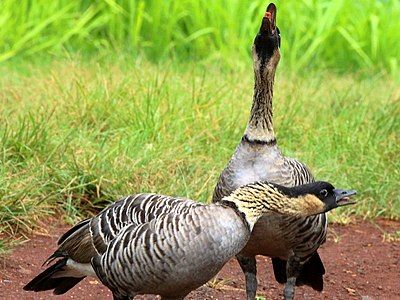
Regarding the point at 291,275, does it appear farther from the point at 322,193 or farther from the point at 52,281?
the point at 52,281

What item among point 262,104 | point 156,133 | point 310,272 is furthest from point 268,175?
point 156,133

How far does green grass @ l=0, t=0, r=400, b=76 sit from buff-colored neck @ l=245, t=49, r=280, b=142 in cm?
415

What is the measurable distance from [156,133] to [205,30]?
275 centimetres

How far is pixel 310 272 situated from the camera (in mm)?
6105

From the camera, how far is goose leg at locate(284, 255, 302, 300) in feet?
18.7

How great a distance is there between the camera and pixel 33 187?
21.7 ft

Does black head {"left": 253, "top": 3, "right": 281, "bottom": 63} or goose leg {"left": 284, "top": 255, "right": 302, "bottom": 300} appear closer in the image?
black head {"left": 253, "top": 3, "right": 281, "bottom": 63}

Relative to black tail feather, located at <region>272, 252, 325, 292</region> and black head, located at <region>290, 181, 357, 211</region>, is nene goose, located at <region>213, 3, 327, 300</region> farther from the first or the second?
black head, located at <region>290, 181, 357, 211</region>

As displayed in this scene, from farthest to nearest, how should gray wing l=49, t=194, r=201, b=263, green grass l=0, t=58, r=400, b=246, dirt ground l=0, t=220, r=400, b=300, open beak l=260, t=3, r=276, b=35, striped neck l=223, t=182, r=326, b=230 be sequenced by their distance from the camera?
1. green grass l=0, t=58, r=400, b=246
2. dirt ground l=0, t=220, r=400, b=300
3. open beak l=260, t=3, r=276, b=35
4. gray wing l=49, t=194, r=201, b=263
5. striped neck l=223, t=182, r=326, b=230

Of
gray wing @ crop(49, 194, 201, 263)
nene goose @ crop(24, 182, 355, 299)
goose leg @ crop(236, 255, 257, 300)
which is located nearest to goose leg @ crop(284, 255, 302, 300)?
goose leg @ crop(236, 255, 257, 300)

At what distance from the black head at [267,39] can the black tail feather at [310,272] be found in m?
1.17

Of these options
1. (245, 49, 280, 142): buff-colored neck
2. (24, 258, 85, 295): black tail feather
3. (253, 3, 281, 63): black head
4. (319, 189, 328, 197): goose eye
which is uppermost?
(253, 3, 281, 63): black head

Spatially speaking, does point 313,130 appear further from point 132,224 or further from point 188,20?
point 132,224

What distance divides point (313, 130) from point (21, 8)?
317 cm
